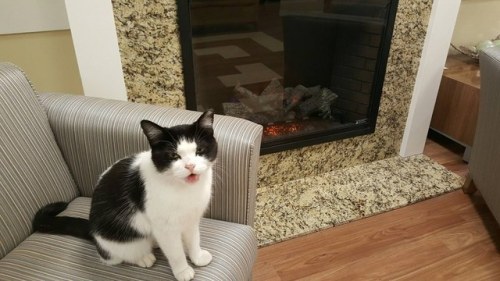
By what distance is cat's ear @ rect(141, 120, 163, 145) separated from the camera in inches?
28.7

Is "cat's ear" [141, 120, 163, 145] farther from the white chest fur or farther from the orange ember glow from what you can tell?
the orange ember glow

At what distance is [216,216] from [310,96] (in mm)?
1041

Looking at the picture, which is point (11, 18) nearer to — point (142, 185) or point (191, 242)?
point (142, 185)

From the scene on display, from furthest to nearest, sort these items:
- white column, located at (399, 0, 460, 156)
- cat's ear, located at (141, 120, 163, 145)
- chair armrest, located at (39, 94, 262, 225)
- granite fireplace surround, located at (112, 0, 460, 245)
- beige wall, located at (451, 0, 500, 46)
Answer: beige wall, located at (451, 0, 500, 46) < white column, located at (399, 0, 460, 156) < granite fireplace surround, located at (112, 0, 460, 245) < chair armrest, located at (39, 94, 262, 225) < cat's ear, located at (141, 120, 163, 145)

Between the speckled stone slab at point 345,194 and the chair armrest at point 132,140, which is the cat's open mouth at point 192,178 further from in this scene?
the speckled stone slab at point 345,194

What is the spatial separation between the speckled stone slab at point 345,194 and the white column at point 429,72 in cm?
12

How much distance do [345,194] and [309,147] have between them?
29 cm

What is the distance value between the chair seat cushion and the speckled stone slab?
0.56 m

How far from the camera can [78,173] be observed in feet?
3.62

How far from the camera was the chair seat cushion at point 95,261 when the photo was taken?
0.83 m

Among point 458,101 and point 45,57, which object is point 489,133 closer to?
point 458,101

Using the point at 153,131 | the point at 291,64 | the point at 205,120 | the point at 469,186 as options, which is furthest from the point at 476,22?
the point at 153,131

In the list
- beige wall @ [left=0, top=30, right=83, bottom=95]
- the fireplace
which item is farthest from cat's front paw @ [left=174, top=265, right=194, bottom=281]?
beige wall @ [left=0, top=30, right=83, bottom=95]

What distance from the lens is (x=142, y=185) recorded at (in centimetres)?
82
